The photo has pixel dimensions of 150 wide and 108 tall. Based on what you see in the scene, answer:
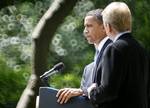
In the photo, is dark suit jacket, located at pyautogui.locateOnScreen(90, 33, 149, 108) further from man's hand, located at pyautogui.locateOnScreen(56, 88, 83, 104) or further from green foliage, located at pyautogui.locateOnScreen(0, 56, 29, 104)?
green foliage, located at pyautogui.locateOnScreen(0, 56, 29, 104)

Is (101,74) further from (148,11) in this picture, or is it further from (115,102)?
(148,11)

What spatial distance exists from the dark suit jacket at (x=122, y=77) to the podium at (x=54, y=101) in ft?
0.28

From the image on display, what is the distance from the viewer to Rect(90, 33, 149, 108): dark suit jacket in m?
2.96

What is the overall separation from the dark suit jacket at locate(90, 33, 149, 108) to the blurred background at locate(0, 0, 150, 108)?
4.23m

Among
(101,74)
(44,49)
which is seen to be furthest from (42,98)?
(44,49)

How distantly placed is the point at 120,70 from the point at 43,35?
3.29 meters

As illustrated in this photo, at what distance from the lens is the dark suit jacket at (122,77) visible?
117 inches

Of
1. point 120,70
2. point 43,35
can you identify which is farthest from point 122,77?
point 43,35

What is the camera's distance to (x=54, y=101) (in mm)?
3148

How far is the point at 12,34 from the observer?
787cm

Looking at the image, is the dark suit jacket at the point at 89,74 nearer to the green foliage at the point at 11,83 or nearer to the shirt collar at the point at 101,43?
the shirt collar at the point at 101,43

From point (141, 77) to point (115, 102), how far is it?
0.20 metres

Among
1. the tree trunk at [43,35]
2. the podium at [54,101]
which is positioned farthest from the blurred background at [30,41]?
the podium at [54,101]

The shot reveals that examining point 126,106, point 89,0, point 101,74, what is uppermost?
point 89,0
